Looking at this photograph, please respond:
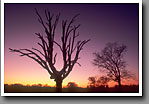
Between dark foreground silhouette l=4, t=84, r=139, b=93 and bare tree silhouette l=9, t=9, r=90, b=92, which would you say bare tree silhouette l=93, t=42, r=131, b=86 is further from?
bare tree silhouette l=9, t=9, r=90, b=92

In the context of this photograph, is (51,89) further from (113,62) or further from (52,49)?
(113,62)

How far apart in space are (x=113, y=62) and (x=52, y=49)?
52 centimetres

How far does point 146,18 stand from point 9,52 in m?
1.17

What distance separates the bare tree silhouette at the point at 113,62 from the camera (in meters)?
2.05

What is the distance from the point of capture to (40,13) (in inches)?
81.8

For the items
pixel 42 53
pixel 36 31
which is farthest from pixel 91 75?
pixel 36 31

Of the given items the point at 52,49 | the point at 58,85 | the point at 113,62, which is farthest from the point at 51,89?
the point at 113,62

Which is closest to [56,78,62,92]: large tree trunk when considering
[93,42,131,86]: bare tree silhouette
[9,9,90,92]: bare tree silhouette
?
[9,9,90,92]: bare tree silhouette

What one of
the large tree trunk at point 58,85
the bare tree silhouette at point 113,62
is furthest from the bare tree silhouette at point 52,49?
the bare tree silhouette at point 113,62

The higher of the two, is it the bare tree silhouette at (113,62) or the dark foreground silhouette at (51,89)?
the bare tree silhouette at (113,62)

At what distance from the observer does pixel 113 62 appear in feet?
6.77

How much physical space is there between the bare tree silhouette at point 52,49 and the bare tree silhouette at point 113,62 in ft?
0.56

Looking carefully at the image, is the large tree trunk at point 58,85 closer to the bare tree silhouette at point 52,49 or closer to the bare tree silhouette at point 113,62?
the bare tree silhouette at point 52,49

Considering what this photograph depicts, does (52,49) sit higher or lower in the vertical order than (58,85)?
higher
